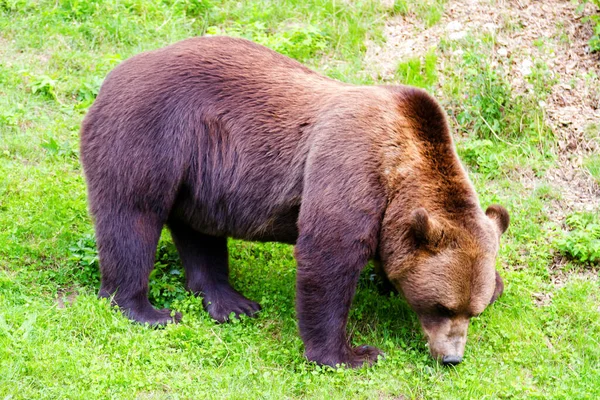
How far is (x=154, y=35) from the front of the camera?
10.7 meters

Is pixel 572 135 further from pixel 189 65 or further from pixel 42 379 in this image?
pixel 42 379

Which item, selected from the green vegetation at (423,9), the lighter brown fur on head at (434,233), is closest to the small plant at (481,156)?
the green vegetation at (423,9)

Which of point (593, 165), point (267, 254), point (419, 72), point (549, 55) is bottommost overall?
point (267, 254)

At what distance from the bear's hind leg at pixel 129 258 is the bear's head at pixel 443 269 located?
1.91 m

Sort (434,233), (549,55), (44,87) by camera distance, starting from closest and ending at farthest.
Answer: (434,233), (44,87), (549,55)

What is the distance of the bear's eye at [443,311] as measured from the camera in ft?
20.8

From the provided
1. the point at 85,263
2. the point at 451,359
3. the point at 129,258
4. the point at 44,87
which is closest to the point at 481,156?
the point at 451,359

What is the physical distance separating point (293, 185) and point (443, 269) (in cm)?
134

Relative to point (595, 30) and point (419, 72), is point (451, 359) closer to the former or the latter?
point (419, 72)

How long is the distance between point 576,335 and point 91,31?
22.6ft

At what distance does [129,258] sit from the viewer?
688cm

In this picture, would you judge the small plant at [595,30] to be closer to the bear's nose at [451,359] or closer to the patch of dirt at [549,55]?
the patch of dirt at [549,55]

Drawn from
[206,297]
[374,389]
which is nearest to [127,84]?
[206,297]

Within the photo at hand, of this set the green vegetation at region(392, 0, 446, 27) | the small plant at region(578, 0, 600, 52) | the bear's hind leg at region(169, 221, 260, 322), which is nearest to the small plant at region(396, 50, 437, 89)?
the green vegetation at region(392, 0, 446, 27)
